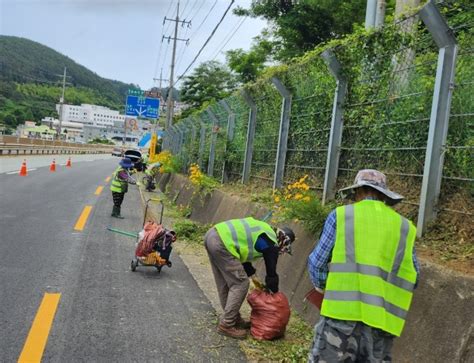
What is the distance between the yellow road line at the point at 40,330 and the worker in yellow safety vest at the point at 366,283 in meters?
2.44

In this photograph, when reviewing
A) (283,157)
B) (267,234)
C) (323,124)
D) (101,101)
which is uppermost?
(101,101)

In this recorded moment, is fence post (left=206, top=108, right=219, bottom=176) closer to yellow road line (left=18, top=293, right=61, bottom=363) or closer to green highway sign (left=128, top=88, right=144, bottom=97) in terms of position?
yellow road line (left=18, top=293, right=61, bottom=363)

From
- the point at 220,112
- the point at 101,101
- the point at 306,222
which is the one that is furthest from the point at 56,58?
the point at 306,222

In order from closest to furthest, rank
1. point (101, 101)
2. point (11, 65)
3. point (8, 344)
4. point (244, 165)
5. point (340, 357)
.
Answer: point (340, 357) < point (8, 344) < point (244, 165) < point (11, 65) < point (101, 101)

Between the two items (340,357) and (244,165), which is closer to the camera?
(340,357)

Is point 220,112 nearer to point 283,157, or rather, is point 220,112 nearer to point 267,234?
point 283,157

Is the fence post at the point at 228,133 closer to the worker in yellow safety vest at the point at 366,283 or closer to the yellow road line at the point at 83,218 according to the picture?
the yellow road line at the point at 83,218

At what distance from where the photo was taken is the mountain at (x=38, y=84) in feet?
342

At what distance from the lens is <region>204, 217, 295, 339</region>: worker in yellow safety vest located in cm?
525

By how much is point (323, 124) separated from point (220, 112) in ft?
26.1

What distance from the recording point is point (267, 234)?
17.2 ft

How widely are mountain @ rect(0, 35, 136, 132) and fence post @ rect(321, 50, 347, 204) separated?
3413 inches

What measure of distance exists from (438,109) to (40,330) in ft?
14.7

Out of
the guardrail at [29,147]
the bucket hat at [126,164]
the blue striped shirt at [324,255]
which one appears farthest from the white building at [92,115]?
the blue striped shirt at [324,255]
